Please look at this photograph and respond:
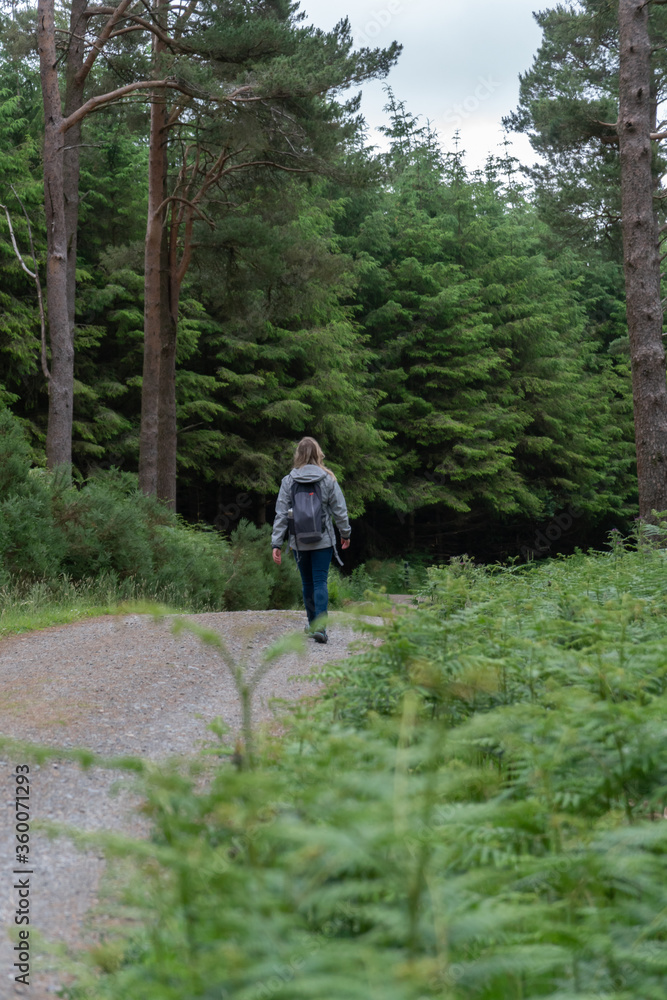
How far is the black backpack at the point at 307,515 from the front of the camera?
314 inches

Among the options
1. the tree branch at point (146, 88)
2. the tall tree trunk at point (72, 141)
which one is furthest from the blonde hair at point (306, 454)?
the tall tree trunk at point (72, 141)

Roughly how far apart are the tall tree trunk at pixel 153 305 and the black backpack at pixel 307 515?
942 cm

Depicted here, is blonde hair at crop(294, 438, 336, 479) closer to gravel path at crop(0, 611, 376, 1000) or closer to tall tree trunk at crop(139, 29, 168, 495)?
gravel path at crop(0, 611, 376, 1000)

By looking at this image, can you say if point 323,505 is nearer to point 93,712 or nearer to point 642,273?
point 93,712

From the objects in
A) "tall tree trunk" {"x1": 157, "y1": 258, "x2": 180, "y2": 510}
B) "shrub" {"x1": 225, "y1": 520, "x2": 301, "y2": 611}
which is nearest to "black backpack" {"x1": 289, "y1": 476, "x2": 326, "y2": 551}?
"shrub" {"x1": 225, "y1": 520, "x2": 301, "y2": 611}

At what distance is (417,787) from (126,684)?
474 cm

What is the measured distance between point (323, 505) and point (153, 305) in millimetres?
10642

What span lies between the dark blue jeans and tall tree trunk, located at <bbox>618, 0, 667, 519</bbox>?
5772 millimetres

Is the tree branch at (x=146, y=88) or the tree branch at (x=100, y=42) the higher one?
the tree branch at (x=100, y=42)

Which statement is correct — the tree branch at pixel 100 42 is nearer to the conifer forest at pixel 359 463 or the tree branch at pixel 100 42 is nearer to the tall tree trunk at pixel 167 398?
the conifer forest at pixel 359 463

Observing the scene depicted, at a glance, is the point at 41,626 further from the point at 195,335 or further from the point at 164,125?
the point at 195,335

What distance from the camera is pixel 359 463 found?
2545 centimetres

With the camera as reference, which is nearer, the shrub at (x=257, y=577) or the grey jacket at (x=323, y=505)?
the grey jacket at (x=323, y=505)

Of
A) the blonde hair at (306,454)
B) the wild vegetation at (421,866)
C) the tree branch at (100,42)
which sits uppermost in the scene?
the tree branch at (100,42)
